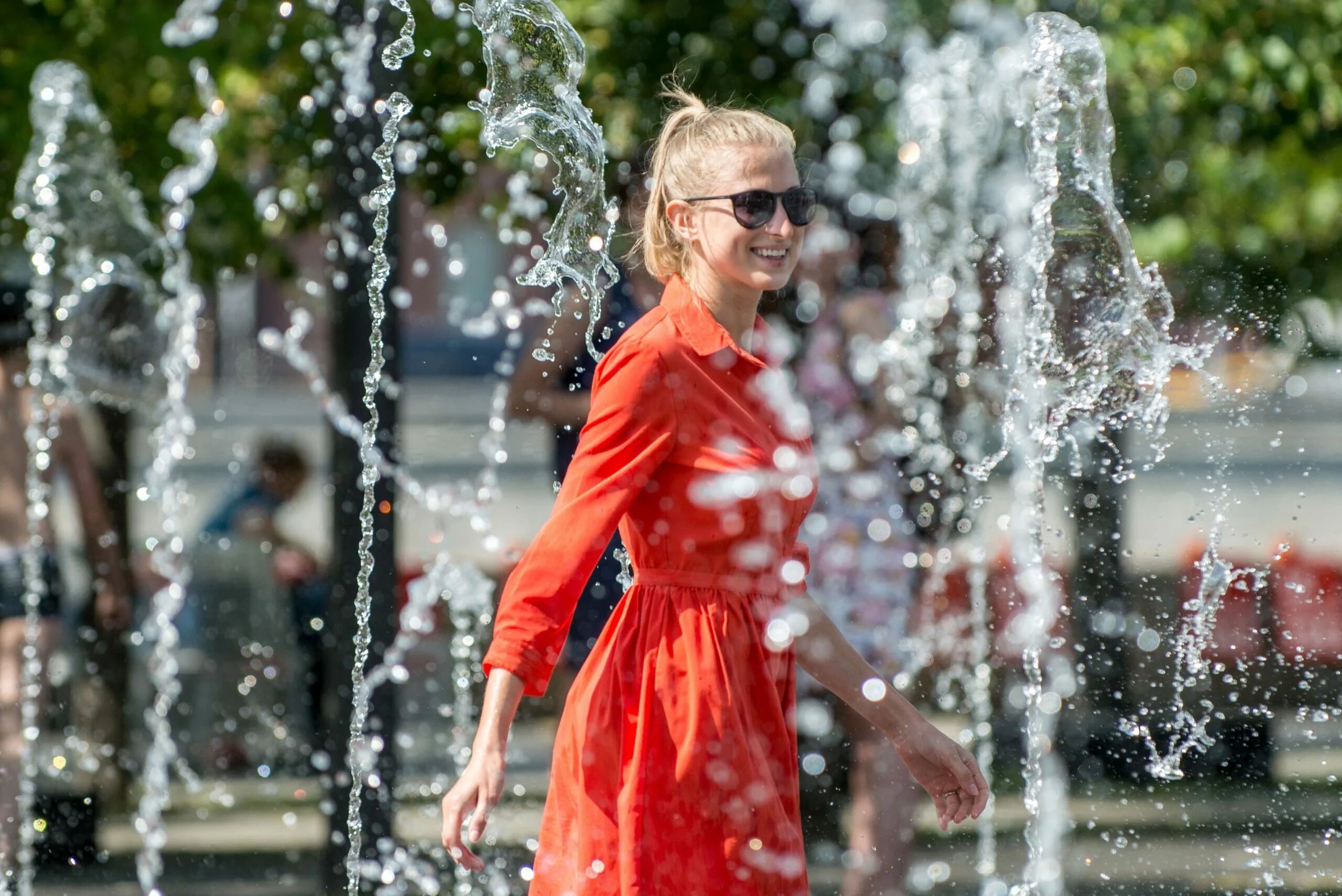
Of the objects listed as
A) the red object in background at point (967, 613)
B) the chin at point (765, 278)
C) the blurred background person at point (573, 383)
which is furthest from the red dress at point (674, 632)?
the red object in background at point (967, 613)

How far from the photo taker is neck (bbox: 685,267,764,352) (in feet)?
8.04

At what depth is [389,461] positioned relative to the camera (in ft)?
16.7

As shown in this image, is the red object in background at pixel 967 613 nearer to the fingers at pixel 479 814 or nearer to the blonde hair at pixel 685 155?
the blonde hair at pixel 685 155

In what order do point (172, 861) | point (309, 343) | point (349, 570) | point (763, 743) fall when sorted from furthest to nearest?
point (309, 343), point (172, 861), point (349, 570), point (763, 743)

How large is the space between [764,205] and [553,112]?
1.12 m

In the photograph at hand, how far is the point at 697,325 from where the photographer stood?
2375mm

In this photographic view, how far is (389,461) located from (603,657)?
9.36 feet

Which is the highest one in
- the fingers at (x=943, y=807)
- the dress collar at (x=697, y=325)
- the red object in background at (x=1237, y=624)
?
the dress collar at (x=697, y=325)

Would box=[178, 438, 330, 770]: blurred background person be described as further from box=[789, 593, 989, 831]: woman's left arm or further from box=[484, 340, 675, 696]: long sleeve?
box=[484, 340, 675, 696]: long sleeve

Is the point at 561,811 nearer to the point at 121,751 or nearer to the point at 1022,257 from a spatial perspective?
the point at 1022,257

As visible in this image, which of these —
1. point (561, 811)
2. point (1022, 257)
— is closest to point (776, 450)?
point (561, 811)

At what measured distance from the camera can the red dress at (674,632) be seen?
2229 mm

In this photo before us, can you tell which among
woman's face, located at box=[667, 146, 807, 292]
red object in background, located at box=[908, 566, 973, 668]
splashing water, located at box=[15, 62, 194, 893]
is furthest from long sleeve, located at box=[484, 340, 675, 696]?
red object in background, located at box=[908, 566, 973, 668]

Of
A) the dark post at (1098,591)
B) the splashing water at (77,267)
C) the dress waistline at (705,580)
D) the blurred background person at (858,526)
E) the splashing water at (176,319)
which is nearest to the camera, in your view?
the dress waistline at (705,580)
